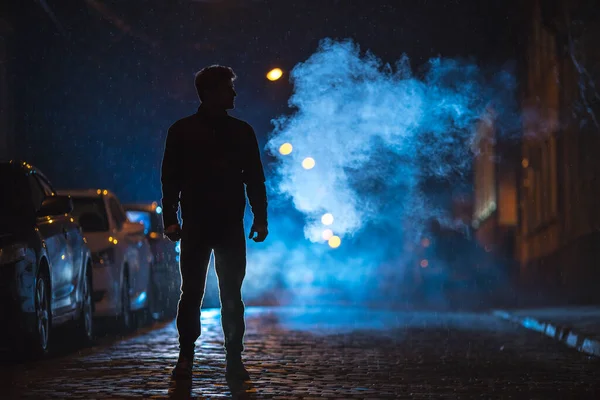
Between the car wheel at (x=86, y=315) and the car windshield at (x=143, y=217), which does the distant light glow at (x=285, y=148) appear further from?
the car wheel at (x=86, y=315)

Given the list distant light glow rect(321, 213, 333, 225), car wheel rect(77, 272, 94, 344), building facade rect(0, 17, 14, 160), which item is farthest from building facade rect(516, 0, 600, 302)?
car wheel rect(77, 272, 94, 344)

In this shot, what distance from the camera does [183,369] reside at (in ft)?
31.1

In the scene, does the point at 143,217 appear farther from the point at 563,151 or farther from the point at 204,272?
the point at 563,151

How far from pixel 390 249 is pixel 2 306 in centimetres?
3324

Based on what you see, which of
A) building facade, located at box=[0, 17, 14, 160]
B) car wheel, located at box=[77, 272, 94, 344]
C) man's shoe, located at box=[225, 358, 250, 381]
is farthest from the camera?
building facade, located at box=[0, 17, 14, 160]

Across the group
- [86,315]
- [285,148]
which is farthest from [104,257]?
[285,148]

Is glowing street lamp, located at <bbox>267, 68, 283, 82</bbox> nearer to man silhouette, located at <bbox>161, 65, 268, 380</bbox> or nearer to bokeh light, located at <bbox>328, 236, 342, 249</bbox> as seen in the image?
man silhouette, located at <bbox>161, 65, 268, 380</bbox>

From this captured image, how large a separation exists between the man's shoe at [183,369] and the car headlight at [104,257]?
6739 mm

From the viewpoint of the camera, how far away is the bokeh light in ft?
159

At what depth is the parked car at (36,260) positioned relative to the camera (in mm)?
11195

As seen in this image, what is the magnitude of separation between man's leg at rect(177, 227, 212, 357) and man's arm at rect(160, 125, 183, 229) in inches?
6.2

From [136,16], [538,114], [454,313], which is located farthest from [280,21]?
[538,114]

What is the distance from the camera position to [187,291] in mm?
9586

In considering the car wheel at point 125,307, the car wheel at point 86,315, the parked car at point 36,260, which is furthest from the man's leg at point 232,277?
the car wheel at point 125,307
